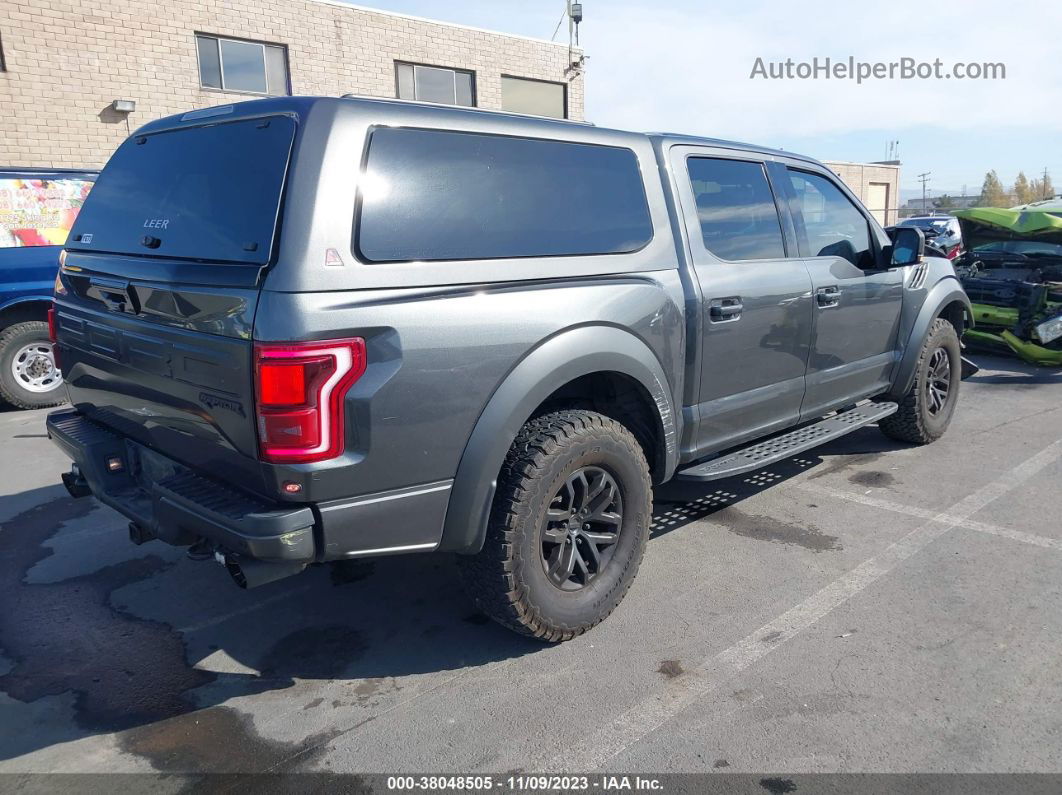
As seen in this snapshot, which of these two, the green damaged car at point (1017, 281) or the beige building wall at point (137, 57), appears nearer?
the green damaged car at point (1017, 281)

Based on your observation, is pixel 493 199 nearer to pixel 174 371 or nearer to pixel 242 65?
pixel 174 371

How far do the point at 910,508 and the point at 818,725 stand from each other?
2352mm

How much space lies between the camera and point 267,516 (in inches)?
97.2

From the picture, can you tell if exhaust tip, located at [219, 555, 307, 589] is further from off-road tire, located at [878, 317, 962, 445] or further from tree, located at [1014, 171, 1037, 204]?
tree, located at [1014, 171, 1037, 204]

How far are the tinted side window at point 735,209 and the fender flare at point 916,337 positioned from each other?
63.0 inches

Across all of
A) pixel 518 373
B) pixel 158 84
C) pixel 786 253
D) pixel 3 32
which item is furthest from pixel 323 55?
pixel 518 373

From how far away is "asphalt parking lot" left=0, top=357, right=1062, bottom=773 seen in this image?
2615 mm

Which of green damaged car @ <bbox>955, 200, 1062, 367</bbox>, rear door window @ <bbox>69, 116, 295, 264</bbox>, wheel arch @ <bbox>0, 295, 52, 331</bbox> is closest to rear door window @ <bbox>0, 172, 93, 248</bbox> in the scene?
wheel arch @ <bbox>0, 295, 52, 331</bbox>

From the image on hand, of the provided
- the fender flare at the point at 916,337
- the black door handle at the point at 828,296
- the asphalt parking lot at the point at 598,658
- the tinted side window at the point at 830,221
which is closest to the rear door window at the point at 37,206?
the asphalt parking lot at the point at 598,658

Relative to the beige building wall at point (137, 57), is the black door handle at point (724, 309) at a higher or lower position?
lower

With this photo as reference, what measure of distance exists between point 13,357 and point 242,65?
33.2 feet

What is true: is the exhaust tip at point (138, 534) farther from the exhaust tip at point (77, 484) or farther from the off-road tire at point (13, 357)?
the off-road tire at point (13, 357)

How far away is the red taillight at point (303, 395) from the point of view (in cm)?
239

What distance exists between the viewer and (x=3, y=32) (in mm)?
12656
